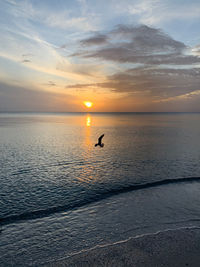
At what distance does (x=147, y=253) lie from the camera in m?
14.6

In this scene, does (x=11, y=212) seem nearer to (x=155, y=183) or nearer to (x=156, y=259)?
(x=156, y=259)

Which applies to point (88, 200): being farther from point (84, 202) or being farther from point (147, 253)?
point (147, 253)

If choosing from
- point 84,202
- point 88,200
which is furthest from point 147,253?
point 88,200

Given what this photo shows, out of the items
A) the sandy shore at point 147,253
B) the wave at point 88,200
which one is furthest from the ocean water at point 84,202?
the sandy shore at point 147,253

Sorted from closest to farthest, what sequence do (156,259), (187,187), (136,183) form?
(156,259) < (187,187) < (136,183)

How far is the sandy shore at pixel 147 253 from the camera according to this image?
1358cm

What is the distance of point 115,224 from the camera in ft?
62.4

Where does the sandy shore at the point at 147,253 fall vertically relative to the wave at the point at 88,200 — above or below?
above

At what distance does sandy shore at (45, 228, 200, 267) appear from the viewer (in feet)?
44.5

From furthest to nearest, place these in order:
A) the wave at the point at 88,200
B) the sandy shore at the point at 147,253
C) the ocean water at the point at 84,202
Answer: the wave at the point at 88,200, the ocean water at the point at 84,202, the sandy shore at the point at 147,253

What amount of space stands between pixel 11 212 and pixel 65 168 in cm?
1769

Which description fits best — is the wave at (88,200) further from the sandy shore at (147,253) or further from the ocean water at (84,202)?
the sandy shore at (147,253)

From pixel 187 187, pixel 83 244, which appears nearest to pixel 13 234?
pixel 83 244

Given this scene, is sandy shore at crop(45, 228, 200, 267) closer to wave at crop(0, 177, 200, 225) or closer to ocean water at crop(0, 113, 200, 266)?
ocean water at crop(0, 113, 200, 266)
